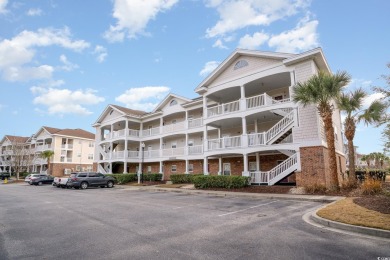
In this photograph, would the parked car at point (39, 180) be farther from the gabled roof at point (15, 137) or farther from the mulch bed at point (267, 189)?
the gabled roof at point (15, 137)

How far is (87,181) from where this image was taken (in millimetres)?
26656

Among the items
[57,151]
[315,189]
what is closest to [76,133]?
[57,151]

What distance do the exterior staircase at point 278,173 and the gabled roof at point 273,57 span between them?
7442mm

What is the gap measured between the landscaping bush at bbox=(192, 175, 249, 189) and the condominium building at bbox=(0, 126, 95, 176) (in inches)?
1645

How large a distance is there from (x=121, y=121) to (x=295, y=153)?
85.5ft

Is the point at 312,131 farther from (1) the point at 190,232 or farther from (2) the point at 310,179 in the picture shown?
(1) the point at 190,232

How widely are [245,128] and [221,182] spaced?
510 cm

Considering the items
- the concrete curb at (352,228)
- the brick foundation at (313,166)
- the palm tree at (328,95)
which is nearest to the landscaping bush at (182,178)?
the brick foundation at (313,166)

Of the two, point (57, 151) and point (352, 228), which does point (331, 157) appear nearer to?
point (352, 228)

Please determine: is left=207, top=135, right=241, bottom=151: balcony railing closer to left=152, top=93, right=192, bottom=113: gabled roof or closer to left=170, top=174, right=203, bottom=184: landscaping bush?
left=170, top=174, right=203, bottom=184: landscaping bush

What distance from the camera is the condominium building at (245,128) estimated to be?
60.8 feet

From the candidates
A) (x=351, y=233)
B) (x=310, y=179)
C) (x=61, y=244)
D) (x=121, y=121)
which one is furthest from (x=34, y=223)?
(x=121, y=121)

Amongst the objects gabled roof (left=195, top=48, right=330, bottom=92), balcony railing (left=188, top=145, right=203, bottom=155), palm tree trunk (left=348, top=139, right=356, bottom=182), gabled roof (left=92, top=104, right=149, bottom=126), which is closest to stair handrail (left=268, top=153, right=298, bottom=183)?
palm tree trunk (left=348, top=139, right=356, bottom=182)

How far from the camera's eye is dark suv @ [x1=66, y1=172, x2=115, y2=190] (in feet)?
86.1
